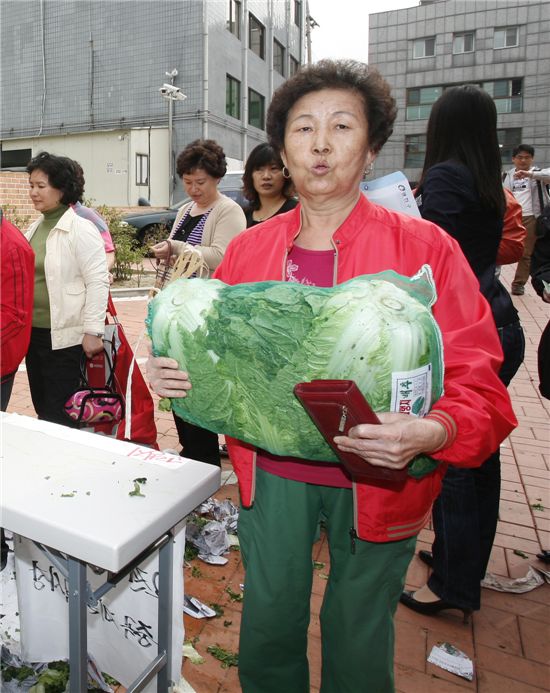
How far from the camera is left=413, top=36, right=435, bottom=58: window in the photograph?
2839 cm

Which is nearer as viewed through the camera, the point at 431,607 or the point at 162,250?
the point at 431,607

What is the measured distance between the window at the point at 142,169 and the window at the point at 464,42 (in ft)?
64.0

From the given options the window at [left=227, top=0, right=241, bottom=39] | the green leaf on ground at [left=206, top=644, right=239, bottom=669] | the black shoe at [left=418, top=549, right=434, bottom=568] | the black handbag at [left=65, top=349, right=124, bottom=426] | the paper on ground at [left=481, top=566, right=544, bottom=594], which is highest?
the window at [left=227, top=0, right=241, bottom=39]

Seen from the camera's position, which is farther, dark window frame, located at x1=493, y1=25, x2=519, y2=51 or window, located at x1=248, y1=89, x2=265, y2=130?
dark window frame, located at x1=493, y1=25, x2=519, y2=51

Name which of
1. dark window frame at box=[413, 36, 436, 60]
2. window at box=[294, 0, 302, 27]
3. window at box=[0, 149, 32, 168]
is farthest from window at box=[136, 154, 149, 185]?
dark window frame at box=[413, 36, 436, 60]

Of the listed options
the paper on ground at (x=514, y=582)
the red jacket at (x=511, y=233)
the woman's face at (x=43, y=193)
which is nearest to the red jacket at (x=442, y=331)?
the red jacket at (x=511, y=233)

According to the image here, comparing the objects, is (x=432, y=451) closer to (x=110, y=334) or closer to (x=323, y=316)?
(x=323, y=316)

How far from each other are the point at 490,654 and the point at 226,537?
4.07ft

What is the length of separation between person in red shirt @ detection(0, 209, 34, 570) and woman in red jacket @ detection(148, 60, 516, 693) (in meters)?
1.25

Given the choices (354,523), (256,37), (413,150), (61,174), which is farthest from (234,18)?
(354,523)

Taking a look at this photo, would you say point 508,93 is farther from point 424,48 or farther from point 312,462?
point 312,462

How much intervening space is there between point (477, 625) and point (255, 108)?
71.7ft

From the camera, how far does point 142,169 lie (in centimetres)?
1798

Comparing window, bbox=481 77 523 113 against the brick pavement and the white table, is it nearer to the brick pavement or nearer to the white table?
the brick pavement
